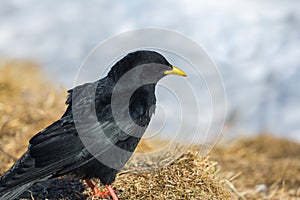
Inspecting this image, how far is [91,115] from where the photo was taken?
4543 millimetres

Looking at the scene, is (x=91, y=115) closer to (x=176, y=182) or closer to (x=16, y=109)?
(x=176, y=182)

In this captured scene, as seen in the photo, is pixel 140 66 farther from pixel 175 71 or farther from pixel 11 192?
pixel 11 192

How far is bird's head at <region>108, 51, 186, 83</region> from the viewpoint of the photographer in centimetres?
475

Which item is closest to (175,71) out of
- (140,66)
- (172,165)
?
(140,66)

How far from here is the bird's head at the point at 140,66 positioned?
15.6 feet

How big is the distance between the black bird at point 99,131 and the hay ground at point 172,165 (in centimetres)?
48

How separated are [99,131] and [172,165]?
1032 mm

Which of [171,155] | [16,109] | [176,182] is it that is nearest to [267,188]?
[171,155]

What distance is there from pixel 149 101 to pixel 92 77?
638mm

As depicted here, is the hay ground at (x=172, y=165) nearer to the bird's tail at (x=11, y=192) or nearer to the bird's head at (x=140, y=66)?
the bird's tail at (x=11, y=192)

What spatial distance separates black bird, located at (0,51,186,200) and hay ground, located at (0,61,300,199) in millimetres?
480

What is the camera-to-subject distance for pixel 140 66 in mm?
4766

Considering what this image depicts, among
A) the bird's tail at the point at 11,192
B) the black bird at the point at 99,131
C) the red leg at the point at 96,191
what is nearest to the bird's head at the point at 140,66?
the black bird at the point at 99,131

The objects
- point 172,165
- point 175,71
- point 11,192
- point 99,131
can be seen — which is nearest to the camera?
point 11,192
